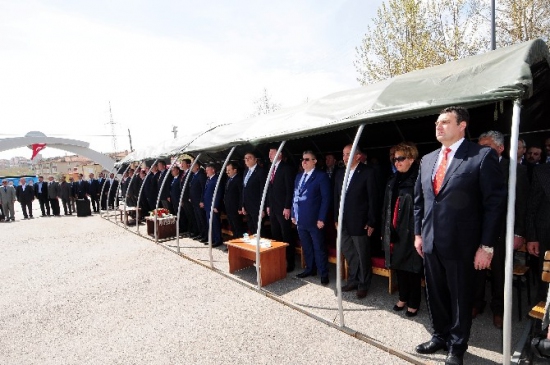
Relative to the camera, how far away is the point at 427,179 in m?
2.78

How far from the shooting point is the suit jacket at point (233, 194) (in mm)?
6543

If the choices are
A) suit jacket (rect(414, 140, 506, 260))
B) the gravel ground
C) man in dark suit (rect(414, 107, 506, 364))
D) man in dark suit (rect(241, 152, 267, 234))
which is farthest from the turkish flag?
suit jacket (rect(414, 140, 506, 260))

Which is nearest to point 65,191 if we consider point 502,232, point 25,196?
point 25,196

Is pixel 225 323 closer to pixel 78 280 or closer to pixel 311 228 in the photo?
pixel 311 228

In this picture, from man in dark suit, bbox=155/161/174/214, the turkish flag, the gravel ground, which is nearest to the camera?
the gravel ground

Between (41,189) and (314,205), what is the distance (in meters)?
16.6

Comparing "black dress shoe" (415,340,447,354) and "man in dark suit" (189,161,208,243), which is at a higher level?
"man in dark suit" (189,161,208,243)

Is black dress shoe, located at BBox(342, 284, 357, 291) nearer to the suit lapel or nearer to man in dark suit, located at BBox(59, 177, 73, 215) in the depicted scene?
the suit lapel

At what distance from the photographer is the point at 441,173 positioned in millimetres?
2689

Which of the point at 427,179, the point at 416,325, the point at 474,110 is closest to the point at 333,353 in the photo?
the point at 416,325

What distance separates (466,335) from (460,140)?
1.65 m

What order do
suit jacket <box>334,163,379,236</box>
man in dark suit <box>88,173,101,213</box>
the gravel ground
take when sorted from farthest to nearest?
man in dark suit <box>88,173,101,213</box>, suit jacket <box>334,163,379,236</box>, the gravel ground

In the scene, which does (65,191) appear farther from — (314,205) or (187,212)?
(314,205)

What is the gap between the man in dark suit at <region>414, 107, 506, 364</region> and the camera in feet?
8.04
